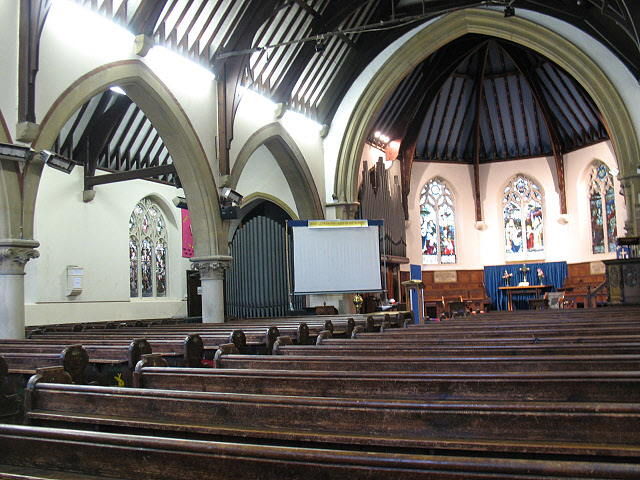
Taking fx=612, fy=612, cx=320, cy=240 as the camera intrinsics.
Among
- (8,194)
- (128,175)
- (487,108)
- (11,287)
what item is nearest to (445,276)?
(487,108)

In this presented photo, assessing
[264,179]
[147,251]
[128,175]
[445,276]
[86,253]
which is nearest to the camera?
[128,175]

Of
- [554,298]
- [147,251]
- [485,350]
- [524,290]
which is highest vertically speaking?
[147,251]

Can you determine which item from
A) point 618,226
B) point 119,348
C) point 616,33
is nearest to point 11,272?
point 119,348

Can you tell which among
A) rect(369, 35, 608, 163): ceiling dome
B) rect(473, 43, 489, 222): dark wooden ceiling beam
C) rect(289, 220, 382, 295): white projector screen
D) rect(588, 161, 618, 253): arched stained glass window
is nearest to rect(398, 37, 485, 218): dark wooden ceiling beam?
rect(369, 35, 608, 163): ceiling dome

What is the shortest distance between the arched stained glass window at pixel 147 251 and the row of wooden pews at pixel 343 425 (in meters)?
12.3

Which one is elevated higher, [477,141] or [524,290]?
[477,141]

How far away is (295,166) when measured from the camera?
1386cm

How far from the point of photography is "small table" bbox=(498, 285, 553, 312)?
18.5 meters

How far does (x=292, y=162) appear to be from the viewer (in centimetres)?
1377

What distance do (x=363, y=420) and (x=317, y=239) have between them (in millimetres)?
10501

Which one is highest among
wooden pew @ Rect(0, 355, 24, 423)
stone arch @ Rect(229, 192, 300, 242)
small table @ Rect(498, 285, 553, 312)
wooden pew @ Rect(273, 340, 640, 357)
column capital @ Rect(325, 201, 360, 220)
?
stone arch @ Rect(229, 192, 300, 242)

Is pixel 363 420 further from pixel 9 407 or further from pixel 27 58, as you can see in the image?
pixel 27 58

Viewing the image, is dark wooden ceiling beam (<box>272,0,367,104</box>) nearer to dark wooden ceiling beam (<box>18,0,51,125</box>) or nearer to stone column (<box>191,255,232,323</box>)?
stone column (<box>191,255,232,323</box>)

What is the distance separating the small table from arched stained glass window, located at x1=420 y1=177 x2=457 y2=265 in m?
2.14
